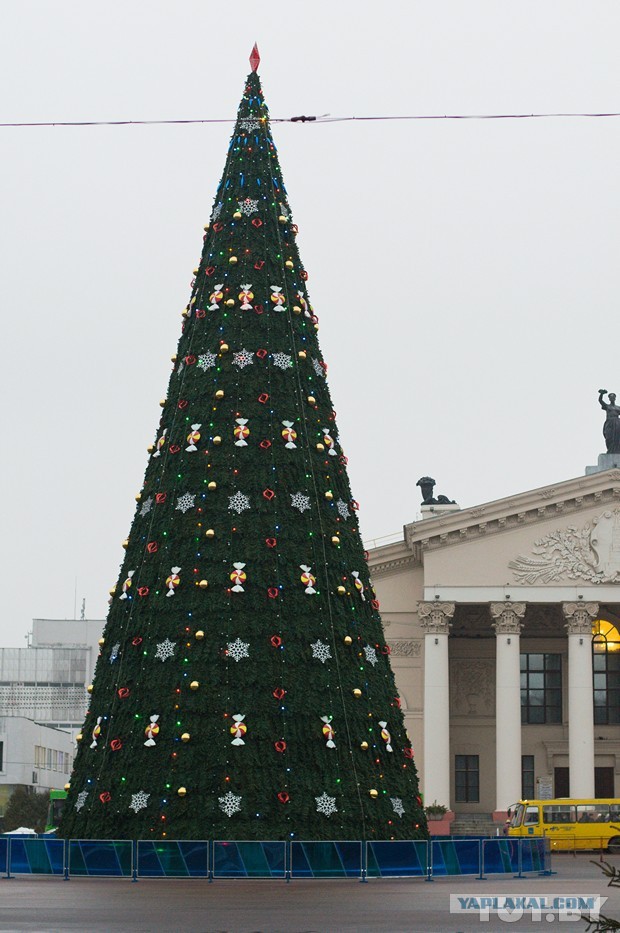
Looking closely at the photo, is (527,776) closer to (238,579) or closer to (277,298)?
(277,298)

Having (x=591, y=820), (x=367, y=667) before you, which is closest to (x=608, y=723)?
(x=591, y=820)

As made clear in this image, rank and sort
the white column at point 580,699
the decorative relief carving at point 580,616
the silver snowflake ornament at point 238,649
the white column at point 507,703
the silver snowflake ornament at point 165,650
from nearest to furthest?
the silver snowflake ornament at point 238,649 → the silver snowflake ornament at point 165,650 → the white column at point 507,703 → the white column at point 580,699 → the decorative relief carving at point 580,616

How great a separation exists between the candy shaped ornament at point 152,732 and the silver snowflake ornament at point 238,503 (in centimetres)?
311

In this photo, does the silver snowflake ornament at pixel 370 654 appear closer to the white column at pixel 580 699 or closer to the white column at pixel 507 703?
the white column at pixel 507 703

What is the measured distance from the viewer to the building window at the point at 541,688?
64438mm

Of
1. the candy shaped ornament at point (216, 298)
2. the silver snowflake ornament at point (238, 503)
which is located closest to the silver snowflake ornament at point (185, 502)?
the silver snowflake ornament at point (238, 503)

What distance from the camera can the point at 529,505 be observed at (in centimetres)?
5938

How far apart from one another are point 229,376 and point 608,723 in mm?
43853

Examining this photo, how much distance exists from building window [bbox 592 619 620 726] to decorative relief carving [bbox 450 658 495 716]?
4114 millimetres

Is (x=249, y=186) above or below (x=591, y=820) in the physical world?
above

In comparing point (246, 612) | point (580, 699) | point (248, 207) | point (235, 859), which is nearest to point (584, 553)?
point (580, 699)

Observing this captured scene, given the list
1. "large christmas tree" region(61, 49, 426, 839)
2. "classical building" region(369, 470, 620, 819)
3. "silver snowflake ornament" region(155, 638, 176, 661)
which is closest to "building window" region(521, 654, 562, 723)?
"classical building" region(369, 470, 620, 819)

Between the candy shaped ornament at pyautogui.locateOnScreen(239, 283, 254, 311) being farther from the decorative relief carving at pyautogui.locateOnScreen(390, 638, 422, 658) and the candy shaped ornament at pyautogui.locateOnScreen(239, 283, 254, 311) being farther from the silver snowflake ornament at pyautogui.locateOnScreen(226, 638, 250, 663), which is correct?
the decorative relief carving at pyautogui.locateOnScreen(390, 638, 422, 658)

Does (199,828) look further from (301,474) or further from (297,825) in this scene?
(301,474)
